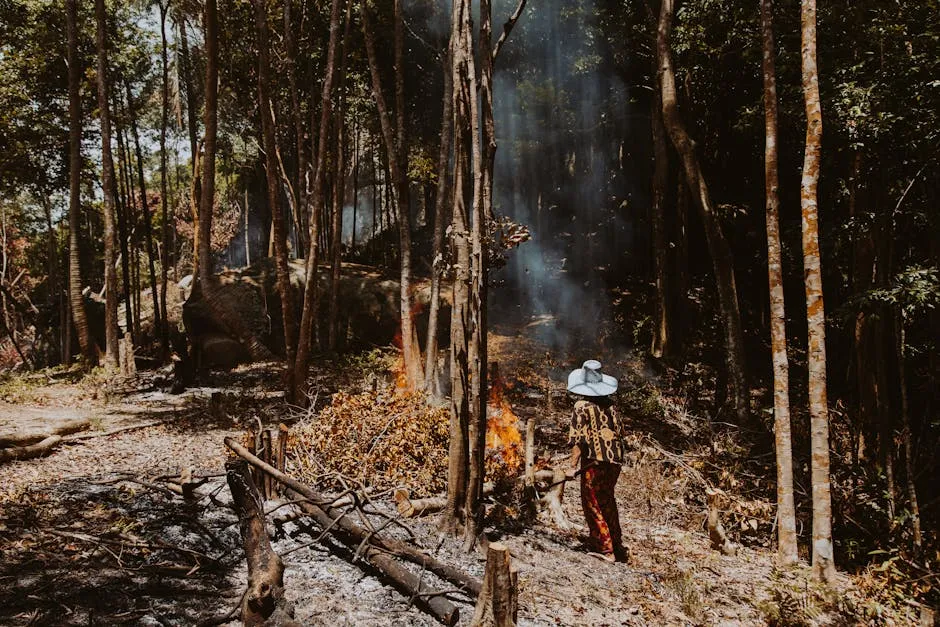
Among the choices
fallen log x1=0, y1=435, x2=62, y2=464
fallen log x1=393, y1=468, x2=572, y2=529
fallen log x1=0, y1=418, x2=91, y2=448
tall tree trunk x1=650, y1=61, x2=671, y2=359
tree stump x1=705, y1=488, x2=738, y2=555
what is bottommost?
tree stump x1=705, y1=488, x2=738, y2=555

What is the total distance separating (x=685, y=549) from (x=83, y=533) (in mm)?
6161

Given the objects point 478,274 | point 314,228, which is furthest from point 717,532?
point 314,228

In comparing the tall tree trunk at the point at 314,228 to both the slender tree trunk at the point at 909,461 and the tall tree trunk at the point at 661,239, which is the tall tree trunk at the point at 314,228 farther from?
the slender tree trunk at the point at 909,461

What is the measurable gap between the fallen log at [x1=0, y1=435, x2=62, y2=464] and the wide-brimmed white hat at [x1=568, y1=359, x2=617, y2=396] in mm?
7312

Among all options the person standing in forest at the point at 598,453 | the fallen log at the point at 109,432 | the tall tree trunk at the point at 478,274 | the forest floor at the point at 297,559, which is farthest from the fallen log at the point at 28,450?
the person standing in forest at the point at 598,453

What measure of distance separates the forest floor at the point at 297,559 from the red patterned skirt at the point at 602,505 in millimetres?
256

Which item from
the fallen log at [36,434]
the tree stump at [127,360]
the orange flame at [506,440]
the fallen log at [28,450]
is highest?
the tree stump at [127,360]

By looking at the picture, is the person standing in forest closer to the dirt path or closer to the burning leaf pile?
the dirt path

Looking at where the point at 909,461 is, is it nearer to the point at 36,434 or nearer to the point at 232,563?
the point at 232,563

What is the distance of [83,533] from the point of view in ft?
15.2

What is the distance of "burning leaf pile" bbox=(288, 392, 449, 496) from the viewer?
7.02m

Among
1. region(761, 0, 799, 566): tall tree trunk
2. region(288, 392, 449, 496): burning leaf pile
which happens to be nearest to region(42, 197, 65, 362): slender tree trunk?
region(288, 392, 449, 496): burning leaf pile

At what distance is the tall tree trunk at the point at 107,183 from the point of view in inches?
516

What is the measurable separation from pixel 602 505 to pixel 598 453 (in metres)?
0.62
